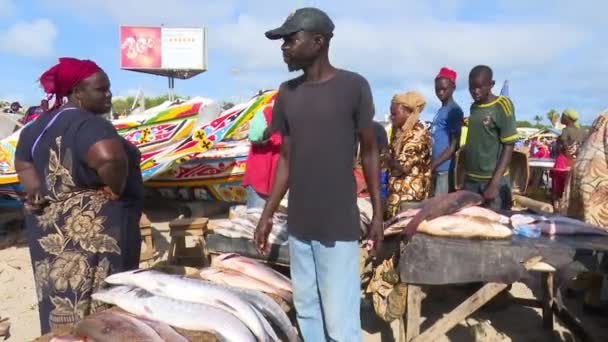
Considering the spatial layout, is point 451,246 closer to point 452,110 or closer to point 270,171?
point 270,171

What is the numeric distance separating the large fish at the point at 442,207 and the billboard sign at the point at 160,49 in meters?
38.4

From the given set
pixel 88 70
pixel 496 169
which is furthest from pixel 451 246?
pixel 88 70

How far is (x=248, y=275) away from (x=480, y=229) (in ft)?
4.89

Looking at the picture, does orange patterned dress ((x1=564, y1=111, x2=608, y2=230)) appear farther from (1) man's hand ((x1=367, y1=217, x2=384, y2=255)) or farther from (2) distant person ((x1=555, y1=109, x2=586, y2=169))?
(2) distant person ((x1=555, y1=109, x2=586, y2=169))

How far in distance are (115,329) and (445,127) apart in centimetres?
456

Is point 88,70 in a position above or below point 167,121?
above

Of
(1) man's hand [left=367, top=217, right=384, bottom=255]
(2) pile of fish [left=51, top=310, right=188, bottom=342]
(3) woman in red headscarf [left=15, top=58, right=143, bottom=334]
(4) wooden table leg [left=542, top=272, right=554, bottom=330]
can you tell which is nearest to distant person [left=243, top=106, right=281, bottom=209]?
(3) woman in red headscarf [left=15, top=58, right=143, bottom=334]

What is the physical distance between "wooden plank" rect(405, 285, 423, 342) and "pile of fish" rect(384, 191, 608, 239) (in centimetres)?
39

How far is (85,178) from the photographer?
2561mm

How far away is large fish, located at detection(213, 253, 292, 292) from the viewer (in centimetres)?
299

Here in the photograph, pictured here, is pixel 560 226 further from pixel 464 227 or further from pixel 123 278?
pixel 123 278

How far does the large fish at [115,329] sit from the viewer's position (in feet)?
6.63

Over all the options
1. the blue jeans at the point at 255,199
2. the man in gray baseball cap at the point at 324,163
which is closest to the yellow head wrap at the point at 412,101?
the blue jeans at the point at 255,199

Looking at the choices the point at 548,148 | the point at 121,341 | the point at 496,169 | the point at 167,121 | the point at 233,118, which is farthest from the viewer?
the point at 548,148
